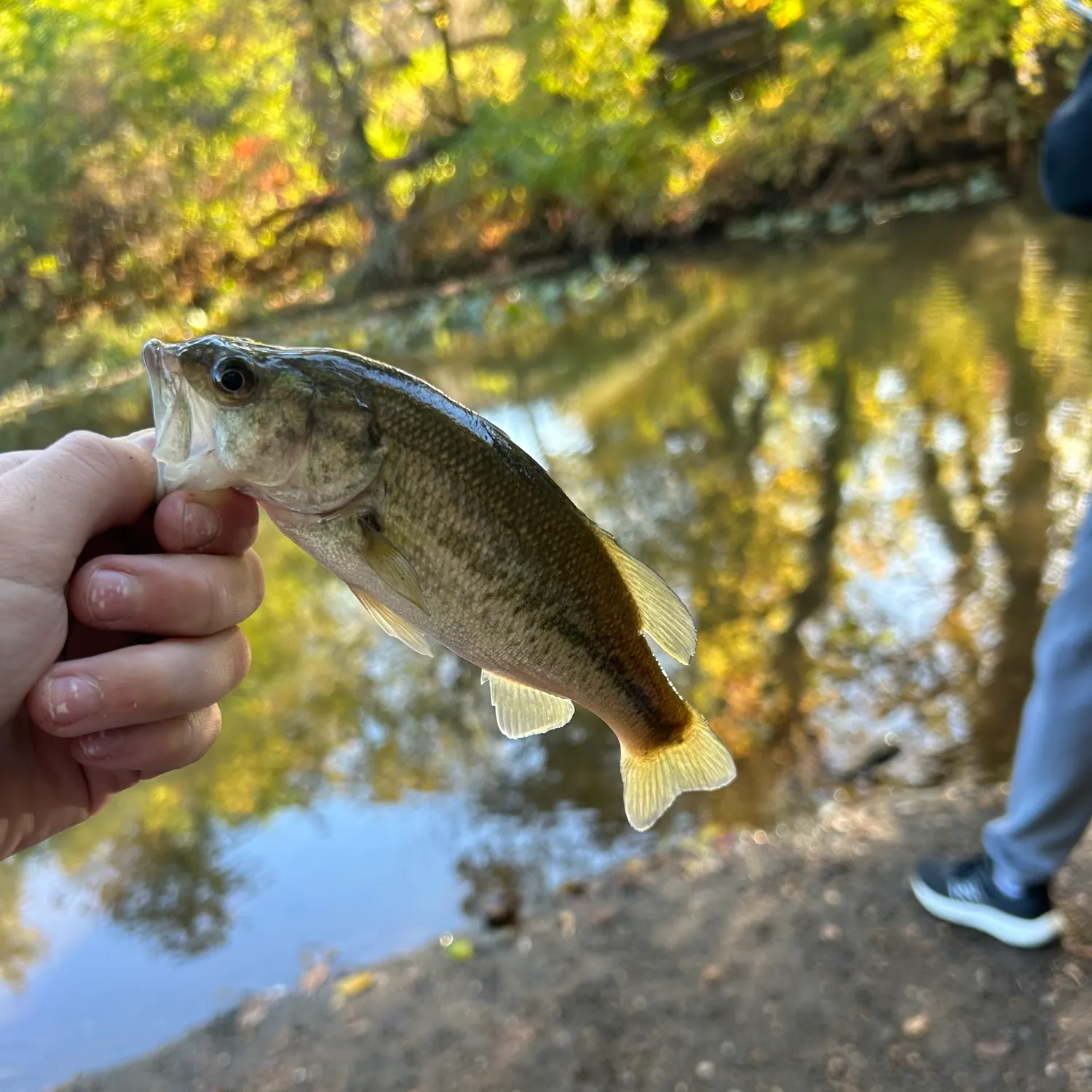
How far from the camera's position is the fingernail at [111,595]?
121 cm

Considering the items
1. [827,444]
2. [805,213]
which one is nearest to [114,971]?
[827,444]

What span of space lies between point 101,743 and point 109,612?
0.22 metres

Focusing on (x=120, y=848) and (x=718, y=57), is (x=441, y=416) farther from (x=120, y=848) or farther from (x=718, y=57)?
(x=718, y=57)

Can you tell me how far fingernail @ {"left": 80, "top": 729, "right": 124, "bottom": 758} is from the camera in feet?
4.21

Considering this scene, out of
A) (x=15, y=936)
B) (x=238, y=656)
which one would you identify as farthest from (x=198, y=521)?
(x=15, y=936)

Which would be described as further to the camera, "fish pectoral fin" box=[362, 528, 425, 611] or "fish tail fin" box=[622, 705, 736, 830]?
"fish tail fin" box=[622, 705, 736, 830]

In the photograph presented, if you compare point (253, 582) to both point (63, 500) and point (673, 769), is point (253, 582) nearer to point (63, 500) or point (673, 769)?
point (63, 500)

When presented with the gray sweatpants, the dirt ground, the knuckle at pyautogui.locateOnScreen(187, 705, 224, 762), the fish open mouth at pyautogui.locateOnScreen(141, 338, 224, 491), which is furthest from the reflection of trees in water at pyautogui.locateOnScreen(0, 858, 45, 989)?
the gray sweatpants

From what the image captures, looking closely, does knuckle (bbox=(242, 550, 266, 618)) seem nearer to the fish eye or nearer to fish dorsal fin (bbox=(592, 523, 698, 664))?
the fish eye

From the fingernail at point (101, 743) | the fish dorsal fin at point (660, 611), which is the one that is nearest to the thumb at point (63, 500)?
the fingernail at point (101, 743)

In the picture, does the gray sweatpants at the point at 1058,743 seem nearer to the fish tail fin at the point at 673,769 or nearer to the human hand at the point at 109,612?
the fish tail fin at the point at 673,769

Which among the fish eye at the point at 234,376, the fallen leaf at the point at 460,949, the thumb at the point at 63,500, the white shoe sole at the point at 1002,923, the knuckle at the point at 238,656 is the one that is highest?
the fish eye at the point at 234,376

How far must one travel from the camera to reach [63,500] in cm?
120

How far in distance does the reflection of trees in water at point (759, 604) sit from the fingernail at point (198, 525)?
3.09 meters
